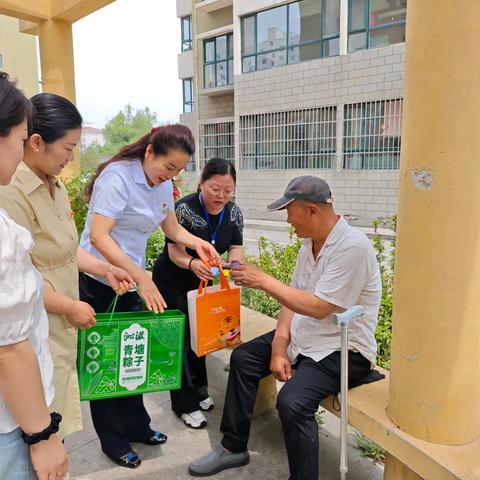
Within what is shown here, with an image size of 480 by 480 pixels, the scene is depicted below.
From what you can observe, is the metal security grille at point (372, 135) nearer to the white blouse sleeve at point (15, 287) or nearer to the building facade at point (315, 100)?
the building facade at point (315, 100)

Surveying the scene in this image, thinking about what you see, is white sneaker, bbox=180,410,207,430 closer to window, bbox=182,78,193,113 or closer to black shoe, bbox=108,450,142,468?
black shoe, bbox=108,450,142,468

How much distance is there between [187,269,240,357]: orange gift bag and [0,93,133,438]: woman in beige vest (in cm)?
67

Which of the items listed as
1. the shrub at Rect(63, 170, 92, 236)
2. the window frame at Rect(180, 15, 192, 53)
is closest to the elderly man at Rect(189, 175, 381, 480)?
the shrub at Rect(63, 170, 92, 236)

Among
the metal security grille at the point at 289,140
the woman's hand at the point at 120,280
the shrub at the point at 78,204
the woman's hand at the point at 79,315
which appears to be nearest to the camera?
the woman's hand at the point at 79,315

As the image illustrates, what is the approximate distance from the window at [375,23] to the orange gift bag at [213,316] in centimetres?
1190

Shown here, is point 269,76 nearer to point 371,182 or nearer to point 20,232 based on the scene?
point 371,182

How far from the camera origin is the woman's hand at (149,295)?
2.01m

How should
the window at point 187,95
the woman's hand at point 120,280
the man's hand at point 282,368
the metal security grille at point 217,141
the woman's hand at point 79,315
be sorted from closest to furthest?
the woman's hand at point 79,315 → the woman's hand at point 120,280 → the man's hand at point 282,368 → the metal security grille at point 217,141 → the window at point 187,95

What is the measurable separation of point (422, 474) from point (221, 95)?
18.9 m

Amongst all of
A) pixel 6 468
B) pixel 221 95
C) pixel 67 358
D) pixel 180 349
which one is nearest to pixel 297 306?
pixel 180 349

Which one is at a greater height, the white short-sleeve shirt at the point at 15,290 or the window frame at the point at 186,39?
the window frame at the point at 186,39

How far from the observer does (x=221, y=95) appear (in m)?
19.2

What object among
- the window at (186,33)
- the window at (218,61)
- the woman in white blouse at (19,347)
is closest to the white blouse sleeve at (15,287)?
the woman in white blouse at (19,347)

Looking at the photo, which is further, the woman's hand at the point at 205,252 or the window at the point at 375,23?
the window at the point at 375,23
